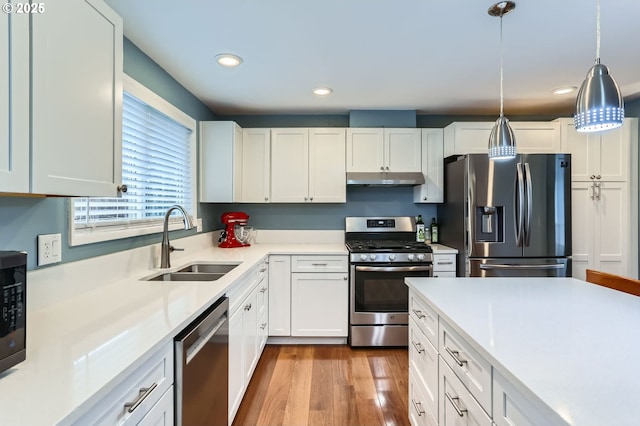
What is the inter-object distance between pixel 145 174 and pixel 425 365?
205 cm

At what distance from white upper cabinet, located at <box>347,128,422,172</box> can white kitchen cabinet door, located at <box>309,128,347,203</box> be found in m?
0.15

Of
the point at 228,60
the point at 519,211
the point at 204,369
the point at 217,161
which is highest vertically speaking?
the point at 228,60

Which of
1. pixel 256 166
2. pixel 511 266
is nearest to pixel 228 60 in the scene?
pixel 256 166

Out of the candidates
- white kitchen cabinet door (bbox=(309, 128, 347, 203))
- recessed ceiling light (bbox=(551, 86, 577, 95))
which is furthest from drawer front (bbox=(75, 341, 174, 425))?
recessed ceiling light (bbox=(551, 86, 577, 95))

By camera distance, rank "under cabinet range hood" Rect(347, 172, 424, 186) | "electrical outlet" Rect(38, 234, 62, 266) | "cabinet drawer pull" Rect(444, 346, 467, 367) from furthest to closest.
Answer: "under cabinet range hood" Rect(347, 172, 424, 186), "electrical outlet" Rect(38, 234, 62, 266), "cabinet drawer pull" Rect(444, 346, 467, 367)

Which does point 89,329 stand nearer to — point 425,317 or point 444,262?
point 425,317

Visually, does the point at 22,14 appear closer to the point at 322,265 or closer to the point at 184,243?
the point at 184,243

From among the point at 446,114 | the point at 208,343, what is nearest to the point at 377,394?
the point at 208,343

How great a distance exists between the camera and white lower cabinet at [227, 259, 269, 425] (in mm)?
1813

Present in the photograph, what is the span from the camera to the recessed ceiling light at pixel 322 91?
2.75 metres

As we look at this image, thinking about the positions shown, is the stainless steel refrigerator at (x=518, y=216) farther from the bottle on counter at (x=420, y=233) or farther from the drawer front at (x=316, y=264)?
the drawer front at (x=316, y=264)

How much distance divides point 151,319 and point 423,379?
1292 millimetres

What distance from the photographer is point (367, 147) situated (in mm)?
3309

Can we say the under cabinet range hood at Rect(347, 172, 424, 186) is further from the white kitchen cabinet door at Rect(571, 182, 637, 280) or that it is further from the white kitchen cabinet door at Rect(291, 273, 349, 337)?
the white kitchen cabinet door at Rect(571, 182, 637, 280)
